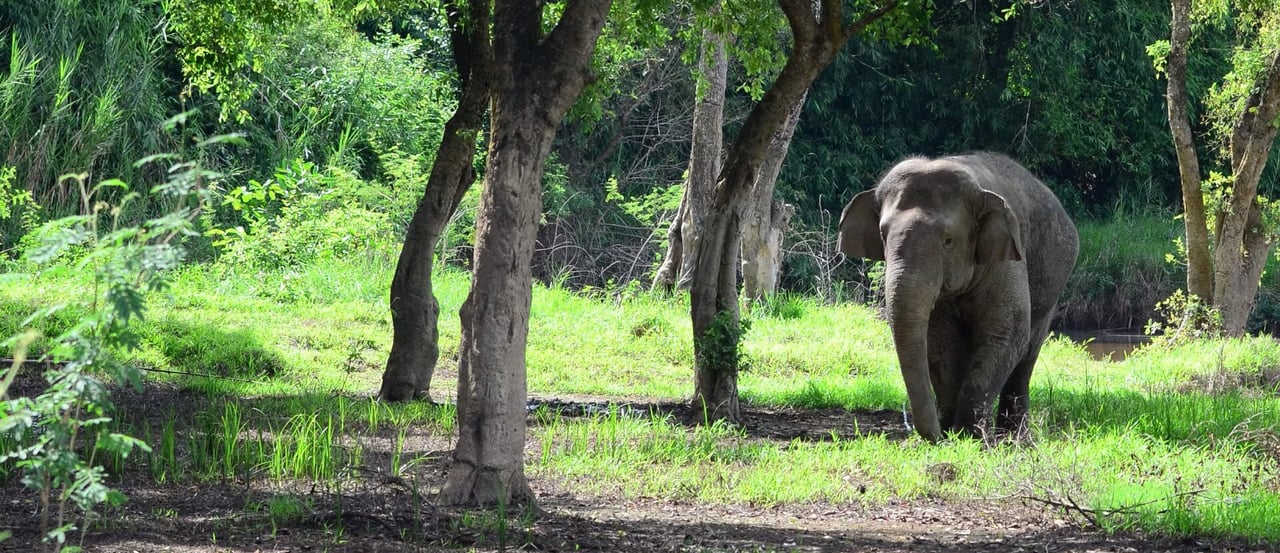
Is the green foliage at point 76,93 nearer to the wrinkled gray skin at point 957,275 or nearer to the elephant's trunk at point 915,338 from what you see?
the wrinkled gray skin at point 957,275

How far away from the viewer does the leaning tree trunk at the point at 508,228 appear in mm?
6703

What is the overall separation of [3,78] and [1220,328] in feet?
48.7

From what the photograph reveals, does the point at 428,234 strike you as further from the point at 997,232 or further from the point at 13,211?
the point at 13,211

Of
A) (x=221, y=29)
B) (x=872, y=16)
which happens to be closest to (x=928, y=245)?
(x=872, y=16)

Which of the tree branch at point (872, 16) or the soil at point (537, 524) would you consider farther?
the tree branch at point (872, 16)

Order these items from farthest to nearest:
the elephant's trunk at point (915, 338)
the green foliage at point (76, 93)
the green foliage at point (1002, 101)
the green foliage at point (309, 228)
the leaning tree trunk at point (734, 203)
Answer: the green foliage at point (1002, 101)
the green foliage at point (76, 93)
the green foliage at point (309, 228)
the leaning tree trunk at point (734, 203)
the elephant's trunk at point (915, 338)

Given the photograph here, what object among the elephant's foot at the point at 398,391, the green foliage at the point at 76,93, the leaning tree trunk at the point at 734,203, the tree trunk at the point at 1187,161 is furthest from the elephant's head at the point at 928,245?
the green foliage at the point at 76,93

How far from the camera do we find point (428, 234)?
1065 cm

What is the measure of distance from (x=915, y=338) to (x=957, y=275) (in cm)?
63

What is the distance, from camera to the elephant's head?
31.0 feet

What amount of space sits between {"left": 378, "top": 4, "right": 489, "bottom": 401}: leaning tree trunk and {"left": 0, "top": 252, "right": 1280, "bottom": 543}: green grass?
0.55m

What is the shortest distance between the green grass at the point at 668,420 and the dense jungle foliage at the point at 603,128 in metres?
2.92

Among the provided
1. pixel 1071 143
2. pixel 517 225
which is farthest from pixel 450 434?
pixel 1071 143

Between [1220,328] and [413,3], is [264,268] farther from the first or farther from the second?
[1220,328]
